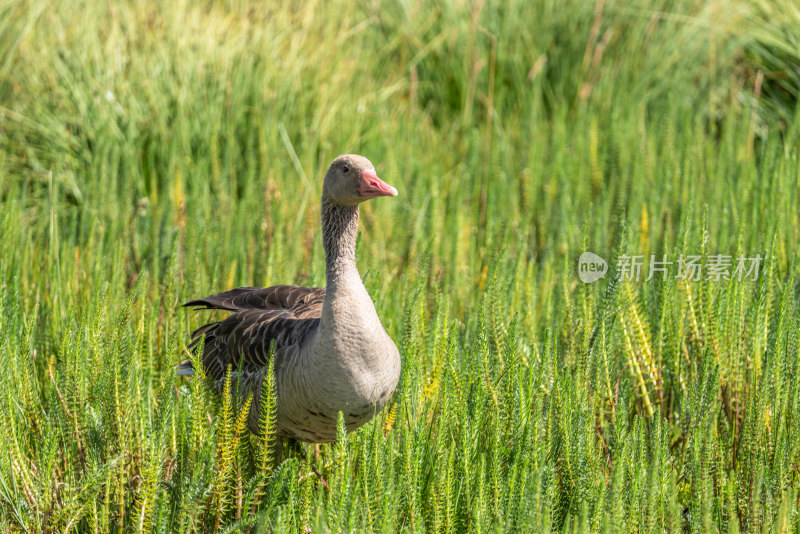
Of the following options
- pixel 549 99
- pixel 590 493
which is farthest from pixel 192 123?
pixel 590 493

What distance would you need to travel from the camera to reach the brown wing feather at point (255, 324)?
3.15 m

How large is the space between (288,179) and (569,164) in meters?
1.65

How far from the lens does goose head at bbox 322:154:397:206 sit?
294 centimetres

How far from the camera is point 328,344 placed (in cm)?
280

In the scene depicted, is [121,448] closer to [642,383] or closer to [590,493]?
[590,493]

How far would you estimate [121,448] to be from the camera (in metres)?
2.78
